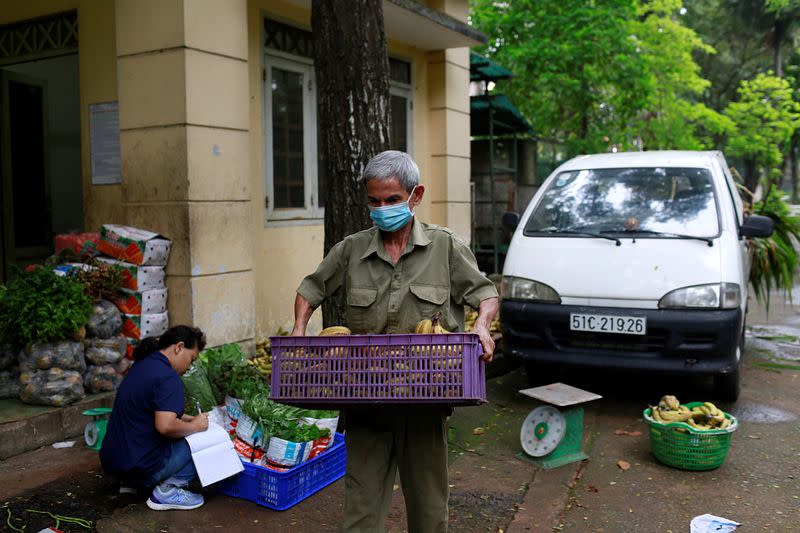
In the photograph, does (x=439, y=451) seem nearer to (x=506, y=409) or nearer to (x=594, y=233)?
(x=506, y=409)

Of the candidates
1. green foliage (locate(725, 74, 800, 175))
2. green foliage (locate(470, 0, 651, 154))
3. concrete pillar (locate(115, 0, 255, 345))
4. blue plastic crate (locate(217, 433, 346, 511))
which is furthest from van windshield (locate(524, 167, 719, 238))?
green foliage (locate(725, 74, 800, 175))

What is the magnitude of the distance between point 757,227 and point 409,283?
4.20 m

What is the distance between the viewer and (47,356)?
4980 millimetres

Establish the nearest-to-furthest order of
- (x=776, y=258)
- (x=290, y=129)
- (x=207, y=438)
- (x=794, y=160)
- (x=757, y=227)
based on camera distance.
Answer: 1. (x=207, y=438)
2. (x=757, y=227)
3. (x=290, y=129)
4. (x=776, y=258)
5. (x=794, y=160)

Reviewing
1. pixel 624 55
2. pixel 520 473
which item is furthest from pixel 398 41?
pixel 520 473

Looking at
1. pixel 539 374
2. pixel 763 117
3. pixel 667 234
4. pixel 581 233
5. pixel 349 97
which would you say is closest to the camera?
pixel 349 97

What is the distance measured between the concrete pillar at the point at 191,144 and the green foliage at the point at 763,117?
12.9m

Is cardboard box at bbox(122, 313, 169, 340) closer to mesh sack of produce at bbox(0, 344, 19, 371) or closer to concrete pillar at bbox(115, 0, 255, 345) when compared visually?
concrete pillar at bbox(115, 0, 255, 345)

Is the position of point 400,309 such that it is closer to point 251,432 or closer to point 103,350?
point 251,432

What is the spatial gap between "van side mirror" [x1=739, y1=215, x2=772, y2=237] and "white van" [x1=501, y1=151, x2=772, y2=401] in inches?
0.4

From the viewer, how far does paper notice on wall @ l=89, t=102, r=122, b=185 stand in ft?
21.2

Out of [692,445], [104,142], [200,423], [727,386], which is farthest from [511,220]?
[104,142]

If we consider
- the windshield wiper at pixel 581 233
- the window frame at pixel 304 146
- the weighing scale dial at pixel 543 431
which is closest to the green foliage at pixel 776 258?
the windshield wiper at pixel 581 233

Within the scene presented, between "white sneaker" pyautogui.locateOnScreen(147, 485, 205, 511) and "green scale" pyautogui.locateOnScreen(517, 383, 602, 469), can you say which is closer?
"white sneaker" pyautogui.locateOnScreen(147, 485, 205, 511)
